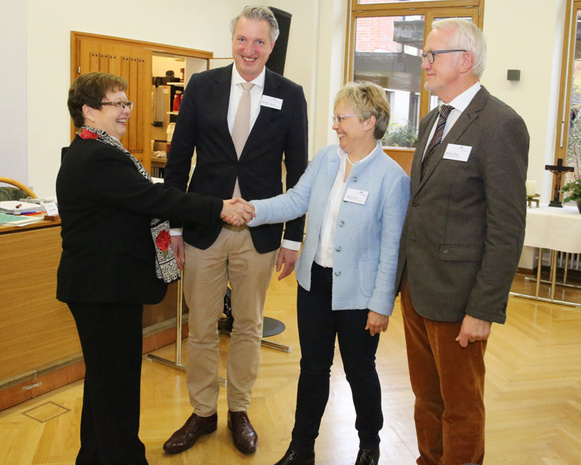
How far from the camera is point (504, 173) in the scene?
1891mm

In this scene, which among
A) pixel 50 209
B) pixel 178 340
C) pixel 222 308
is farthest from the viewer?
pixel 178 340

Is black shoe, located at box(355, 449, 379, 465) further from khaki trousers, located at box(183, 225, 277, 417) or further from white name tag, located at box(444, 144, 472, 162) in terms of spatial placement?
white name tag, located at box(444, 144, 472, 162)

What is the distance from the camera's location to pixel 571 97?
6.95m

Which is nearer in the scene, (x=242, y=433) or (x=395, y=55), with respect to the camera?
(x=242, y=433)

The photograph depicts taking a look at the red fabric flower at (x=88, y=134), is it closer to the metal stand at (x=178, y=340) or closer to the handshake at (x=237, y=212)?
the handshake at (x=237, y=212)

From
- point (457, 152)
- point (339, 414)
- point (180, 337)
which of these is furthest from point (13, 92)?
point (457, 152)

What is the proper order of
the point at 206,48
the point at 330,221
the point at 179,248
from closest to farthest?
the point at 330,221
the point at 179,248
the point at 206,48

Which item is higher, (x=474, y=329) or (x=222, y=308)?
(x=474, y=329)

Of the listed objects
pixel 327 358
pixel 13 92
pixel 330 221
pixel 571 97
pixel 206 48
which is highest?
pixel 206 48

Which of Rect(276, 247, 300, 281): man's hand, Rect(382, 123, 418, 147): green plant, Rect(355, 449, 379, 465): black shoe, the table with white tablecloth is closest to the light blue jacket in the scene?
Rect(276, 247, 300, 281): man's hand

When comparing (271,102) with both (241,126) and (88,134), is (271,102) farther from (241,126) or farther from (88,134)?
(88,134)

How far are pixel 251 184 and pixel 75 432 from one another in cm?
149

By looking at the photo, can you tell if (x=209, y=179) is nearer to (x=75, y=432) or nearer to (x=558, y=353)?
(x=75, y=432)

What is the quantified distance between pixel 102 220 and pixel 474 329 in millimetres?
1281
